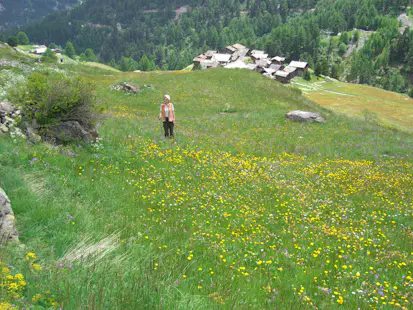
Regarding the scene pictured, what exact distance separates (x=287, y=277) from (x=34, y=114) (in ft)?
35.2

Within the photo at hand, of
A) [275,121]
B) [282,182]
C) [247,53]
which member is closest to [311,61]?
[247,53]

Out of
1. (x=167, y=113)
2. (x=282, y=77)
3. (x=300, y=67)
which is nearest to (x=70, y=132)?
(x=167, y=113)

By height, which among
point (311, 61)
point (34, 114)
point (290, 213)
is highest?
point (34, 114)

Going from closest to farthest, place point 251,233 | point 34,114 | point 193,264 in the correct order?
1. point 193,264
2. point 251,233
3. point 34,114

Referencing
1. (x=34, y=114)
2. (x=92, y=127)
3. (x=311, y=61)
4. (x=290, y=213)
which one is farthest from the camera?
(x=311, y=61)

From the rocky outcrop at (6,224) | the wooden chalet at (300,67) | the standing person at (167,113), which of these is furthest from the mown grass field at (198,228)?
the wooden chalet at (300,67)

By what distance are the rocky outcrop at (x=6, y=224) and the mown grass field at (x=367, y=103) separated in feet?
227

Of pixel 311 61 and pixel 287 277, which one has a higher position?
pixel 287 277

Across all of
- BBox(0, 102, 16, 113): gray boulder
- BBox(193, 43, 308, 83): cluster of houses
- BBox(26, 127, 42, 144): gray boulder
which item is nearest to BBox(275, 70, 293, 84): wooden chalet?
BBox(193, 43, 308, 83): cluster of houses

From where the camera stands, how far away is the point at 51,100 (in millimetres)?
11234

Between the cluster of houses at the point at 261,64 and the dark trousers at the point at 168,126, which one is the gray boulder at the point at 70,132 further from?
the cluster of houses at the point at 261,64

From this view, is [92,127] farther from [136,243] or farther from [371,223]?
→ [371,223]

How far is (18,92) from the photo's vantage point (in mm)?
11328

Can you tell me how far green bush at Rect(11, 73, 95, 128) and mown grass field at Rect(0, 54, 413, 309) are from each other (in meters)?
1.50
